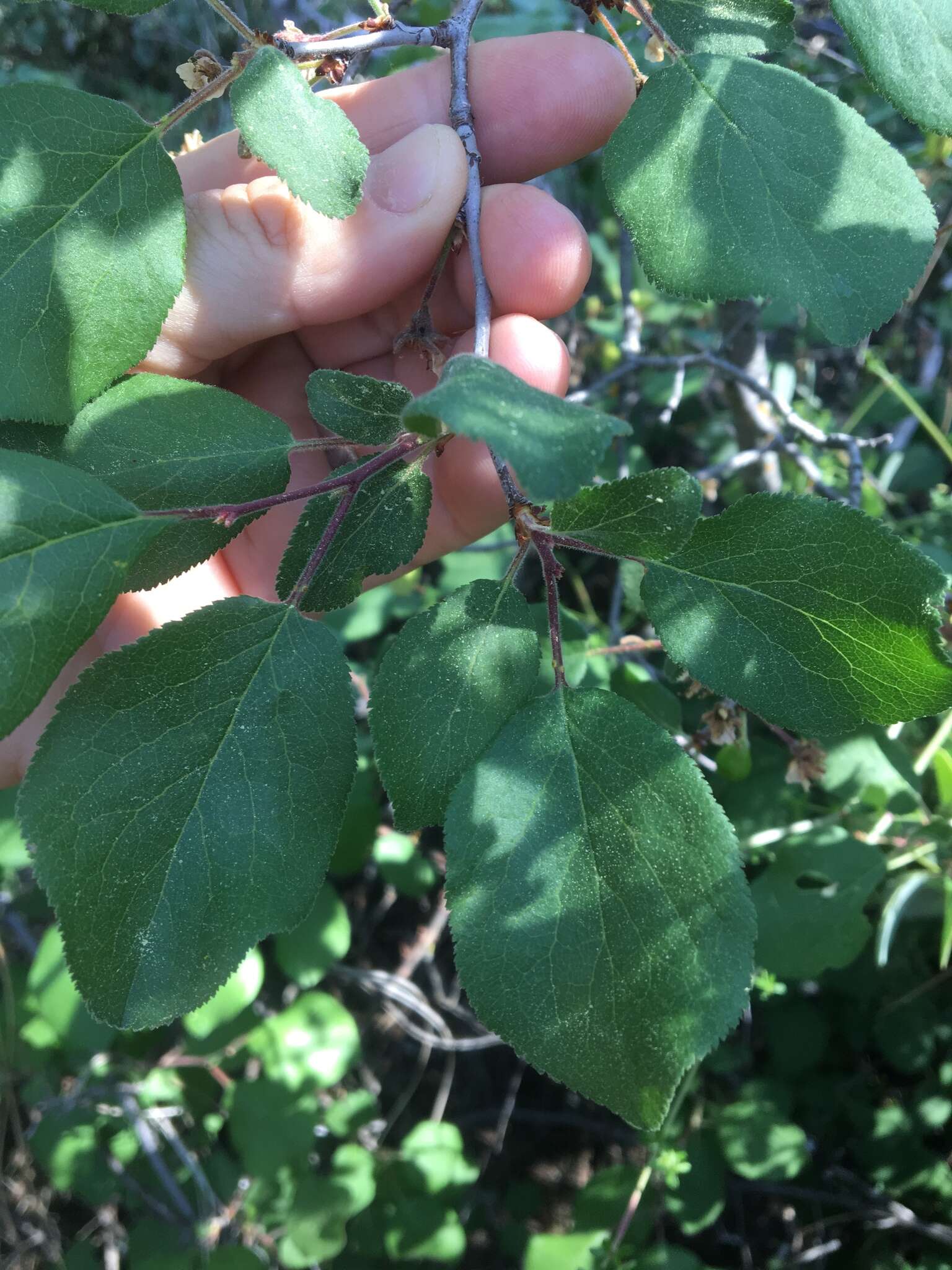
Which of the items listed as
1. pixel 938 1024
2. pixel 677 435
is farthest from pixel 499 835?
pixel 677 435

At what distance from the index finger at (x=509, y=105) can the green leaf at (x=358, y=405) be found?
733 millimetres

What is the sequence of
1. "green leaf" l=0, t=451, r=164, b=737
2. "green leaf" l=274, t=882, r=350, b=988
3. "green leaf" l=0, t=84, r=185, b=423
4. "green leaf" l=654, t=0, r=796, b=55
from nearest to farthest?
"green leaf" l=0, t=451, r=164, b=737 → "green leaf" l=0, t=84, r=185, b=423 → "green leaf" l=654, t=0, r=796, b=55 → "green leaf" l=274, t=882, r=350, b=988

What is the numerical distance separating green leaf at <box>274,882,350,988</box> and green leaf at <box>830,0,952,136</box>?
6.12 feet

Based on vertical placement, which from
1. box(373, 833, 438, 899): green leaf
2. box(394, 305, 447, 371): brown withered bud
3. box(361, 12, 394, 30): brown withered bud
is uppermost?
box(361, 12, 394, 30): brown withered bud

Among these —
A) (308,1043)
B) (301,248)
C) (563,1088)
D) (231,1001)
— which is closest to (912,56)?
(301,248)

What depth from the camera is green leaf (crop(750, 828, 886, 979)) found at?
5.33 feet

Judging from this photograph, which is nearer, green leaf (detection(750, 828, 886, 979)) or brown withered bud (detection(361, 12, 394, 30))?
brown withered bud (detection(361, 12, 394, 30))

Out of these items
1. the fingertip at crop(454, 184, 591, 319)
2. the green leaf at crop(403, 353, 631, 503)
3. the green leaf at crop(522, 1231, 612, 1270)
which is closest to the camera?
the green leaf at crop(403, 353, 631, 503)

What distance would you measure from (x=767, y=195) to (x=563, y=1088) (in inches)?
105

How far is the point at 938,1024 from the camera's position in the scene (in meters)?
2.27

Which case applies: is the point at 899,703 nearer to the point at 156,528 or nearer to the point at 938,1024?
the point at 156,528

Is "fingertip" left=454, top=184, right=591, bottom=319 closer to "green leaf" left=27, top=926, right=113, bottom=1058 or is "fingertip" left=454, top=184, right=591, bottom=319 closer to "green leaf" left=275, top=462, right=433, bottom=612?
"green leaf" left=275, top=462, right=433, bottom=612

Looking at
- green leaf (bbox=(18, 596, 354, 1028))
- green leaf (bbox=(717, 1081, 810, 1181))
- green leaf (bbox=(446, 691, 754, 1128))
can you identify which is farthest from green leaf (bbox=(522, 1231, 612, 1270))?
green leaf (bbox=(18, 596, 354, 1028))

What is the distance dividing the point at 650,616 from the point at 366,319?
104 cm
